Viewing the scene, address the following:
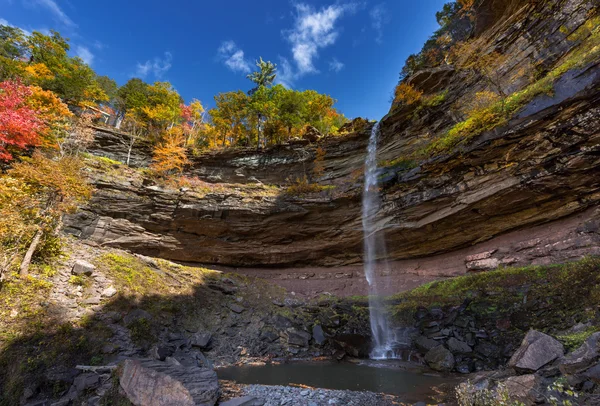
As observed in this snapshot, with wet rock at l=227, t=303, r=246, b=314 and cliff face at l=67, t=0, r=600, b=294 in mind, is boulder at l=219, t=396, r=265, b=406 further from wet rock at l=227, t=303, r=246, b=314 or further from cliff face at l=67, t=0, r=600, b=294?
cliff face at l=67, t=0, r=600, b=294

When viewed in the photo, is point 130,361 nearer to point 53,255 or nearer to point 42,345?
point 42,345

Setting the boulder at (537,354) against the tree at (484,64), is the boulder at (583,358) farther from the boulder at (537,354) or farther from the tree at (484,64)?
the tree at (484,64)

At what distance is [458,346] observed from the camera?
399 inches

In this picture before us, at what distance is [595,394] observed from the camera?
12.8 ft

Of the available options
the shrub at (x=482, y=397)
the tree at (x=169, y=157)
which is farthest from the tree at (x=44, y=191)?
the shrub at (x=482, y=397)

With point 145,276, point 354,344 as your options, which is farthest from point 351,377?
point 145,276

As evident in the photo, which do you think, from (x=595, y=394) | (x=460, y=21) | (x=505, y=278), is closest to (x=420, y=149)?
(x=505, y=278)

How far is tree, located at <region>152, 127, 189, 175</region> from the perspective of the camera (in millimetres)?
24891

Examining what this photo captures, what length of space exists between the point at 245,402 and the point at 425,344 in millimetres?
8423

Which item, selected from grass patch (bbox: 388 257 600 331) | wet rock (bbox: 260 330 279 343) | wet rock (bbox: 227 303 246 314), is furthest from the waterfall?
wet rock (bbox: 227 303 246 314)

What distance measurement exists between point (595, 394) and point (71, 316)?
1438 centimetres

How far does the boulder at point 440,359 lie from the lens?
955 cm

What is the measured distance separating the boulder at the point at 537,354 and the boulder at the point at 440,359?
433 centimetres

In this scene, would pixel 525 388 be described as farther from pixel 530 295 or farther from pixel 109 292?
pixel 109 292
